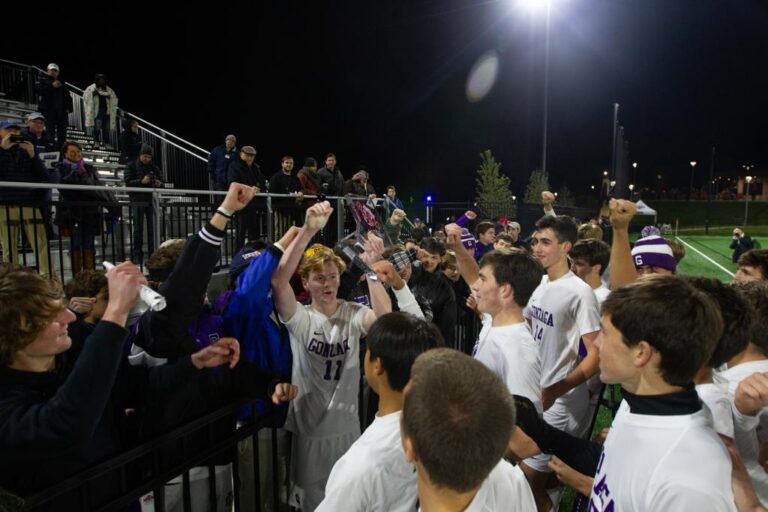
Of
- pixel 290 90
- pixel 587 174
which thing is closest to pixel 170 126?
pixel 290 90

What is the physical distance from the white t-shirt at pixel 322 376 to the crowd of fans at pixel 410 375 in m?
0.01

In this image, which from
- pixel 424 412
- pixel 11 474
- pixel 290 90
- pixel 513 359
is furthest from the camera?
pixel 290 90

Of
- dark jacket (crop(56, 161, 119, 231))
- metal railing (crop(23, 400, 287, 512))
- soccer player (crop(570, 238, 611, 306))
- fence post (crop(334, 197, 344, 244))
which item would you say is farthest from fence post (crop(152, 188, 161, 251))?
soccer player (crop(570, 238, 611, 306))

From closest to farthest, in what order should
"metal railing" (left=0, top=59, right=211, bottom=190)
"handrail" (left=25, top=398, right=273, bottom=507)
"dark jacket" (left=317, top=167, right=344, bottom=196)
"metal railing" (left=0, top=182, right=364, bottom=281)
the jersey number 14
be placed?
"handrail" (left=25, top=398, right=273, bottom=507) < the jersey number 14 < "metal railing" (left=0, top=182, right=364, bottom=281) < "dark jacket" (left=317, top=167, right=344, bottom=196) < "metal railing" (left=0, top=59, right=211, bottom=190)

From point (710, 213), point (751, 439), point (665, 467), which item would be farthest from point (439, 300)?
point (710, 213)

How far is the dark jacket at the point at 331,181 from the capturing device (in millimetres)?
12001

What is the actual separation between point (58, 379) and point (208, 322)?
1.13 metres

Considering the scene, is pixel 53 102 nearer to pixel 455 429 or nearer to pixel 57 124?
pixel 57 124

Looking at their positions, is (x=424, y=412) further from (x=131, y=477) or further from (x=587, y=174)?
(x=587, y=174)

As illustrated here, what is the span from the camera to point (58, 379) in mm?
1938

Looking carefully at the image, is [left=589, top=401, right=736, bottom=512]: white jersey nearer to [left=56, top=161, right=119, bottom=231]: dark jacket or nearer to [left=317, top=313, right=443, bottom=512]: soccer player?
[left=317, top=313, right=443, bottom=512]: soccer player

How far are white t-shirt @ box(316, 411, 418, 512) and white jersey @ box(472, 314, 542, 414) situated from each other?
881mm

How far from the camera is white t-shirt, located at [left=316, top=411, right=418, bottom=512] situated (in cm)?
163

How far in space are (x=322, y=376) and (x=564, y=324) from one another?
5.90 ft
